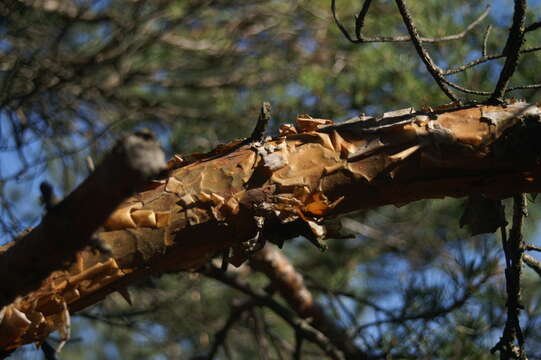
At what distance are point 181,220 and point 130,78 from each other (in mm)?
1862

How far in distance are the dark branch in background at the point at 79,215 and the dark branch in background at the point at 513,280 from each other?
2.26 feet

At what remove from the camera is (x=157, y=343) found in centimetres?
278

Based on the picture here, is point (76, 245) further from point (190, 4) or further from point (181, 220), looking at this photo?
point (190, 4)

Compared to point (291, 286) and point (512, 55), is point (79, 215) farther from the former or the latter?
point (291, 286)

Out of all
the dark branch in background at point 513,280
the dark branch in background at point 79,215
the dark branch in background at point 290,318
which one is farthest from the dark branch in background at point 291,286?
the dark branch in background at point 79,215

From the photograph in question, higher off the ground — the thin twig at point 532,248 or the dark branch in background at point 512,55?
the dark branch in background at point 512,55

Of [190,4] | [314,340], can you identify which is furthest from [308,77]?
[314,340]

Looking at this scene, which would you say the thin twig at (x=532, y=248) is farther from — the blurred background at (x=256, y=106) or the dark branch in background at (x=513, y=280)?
the blurred background at (x=256, y=106)

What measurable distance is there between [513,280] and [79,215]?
2.60 feet

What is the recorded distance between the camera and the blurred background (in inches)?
72.7

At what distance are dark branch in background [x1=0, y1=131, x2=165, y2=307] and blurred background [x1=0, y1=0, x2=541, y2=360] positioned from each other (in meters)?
0.89

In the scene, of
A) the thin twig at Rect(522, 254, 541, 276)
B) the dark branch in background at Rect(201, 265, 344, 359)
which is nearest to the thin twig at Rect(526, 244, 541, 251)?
the thin twig at Rect(522, 254, 541, 276)

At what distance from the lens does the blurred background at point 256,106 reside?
1846 millimetres

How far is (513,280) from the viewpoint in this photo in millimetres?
1110
